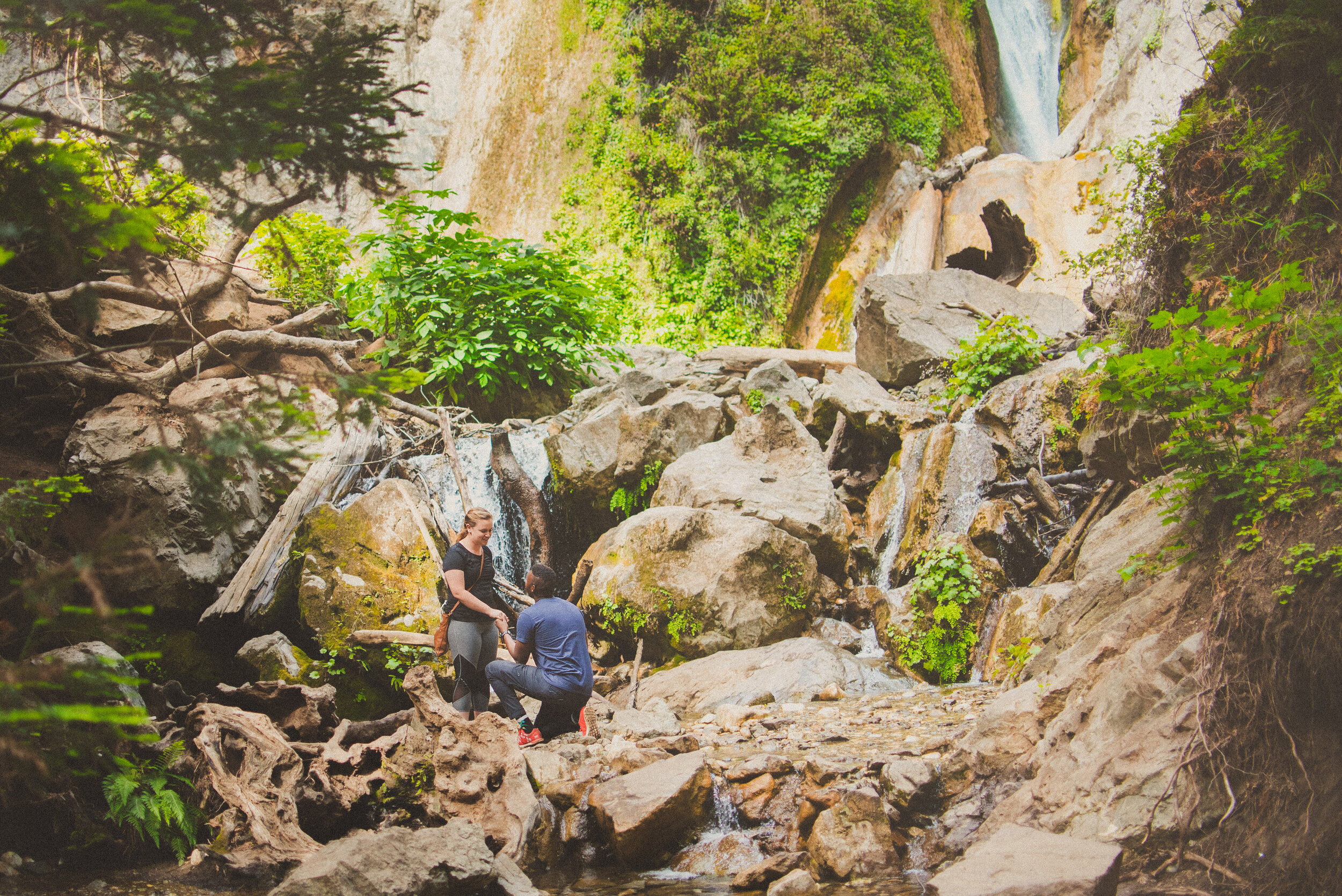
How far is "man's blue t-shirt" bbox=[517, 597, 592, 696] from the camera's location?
17.7 feet

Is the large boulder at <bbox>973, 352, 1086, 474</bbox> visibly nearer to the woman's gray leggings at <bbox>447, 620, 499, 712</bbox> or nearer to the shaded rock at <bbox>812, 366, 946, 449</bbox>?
the shaded rock at <bbox>812, 366, 946, 449</bbox>

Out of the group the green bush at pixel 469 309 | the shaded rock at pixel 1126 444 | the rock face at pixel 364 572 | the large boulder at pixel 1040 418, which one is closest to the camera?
the shaded rock at pixel 1126 444

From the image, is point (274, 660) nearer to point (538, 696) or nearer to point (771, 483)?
point (538, 696)

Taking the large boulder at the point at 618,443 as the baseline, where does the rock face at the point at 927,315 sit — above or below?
above

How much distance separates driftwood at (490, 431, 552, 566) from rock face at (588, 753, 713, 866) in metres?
4.75

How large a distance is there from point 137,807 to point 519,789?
2.03 meters

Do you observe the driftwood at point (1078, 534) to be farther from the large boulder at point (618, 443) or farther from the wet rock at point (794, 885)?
the wet rock at point (794, 885)

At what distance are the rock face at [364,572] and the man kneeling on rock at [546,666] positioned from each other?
5.78ft

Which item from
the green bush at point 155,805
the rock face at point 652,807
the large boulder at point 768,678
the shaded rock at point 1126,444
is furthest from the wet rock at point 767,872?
the shaded rock at point 1126,444

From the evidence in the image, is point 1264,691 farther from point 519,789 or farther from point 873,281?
point 873,281

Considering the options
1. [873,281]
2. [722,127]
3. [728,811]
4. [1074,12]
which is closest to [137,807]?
[728,811]

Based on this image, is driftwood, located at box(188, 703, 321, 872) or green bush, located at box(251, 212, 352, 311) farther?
green bush, located at box(251, 212, 352, 311)

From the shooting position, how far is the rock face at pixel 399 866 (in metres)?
2.98

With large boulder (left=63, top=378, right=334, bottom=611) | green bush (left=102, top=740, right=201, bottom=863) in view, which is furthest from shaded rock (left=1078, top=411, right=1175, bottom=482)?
large boulder (left=63, top=378, right=334, bottom=611)
